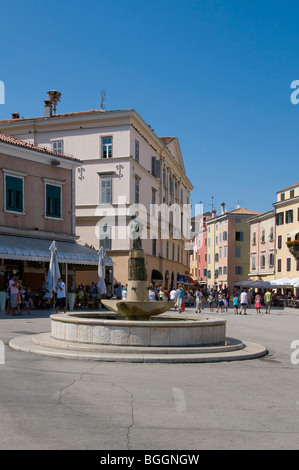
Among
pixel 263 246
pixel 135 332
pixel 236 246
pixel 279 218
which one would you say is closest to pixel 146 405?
pixel 135 332

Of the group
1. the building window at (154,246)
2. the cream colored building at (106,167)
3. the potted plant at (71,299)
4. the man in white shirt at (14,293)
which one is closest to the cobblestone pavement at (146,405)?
the man in white shirt at (14,293)

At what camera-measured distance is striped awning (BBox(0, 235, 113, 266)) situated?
83.3 feet

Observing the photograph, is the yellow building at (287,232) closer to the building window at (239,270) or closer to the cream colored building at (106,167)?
the cream colored building at (106,167)

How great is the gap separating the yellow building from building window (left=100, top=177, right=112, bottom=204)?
70.3ft

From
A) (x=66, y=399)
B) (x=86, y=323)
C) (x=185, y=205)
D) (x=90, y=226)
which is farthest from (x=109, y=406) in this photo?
(x=185, y=205)

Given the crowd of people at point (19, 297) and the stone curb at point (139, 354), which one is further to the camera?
the crowd of people at point (19, 297)

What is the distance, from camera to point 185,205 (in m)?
65.1

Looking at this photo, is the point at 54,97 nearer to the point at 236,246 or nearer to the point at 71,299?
the point at 71,299

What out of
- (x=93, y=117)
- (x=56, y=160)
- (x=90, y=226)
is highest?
(x=93, y=117)

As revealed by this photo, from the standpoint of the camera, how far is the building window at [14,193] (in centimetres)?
2839

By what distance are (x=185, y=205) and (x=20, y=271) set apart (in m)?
38.8

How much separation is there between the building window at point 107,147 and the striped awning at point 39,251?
33.5 feet
